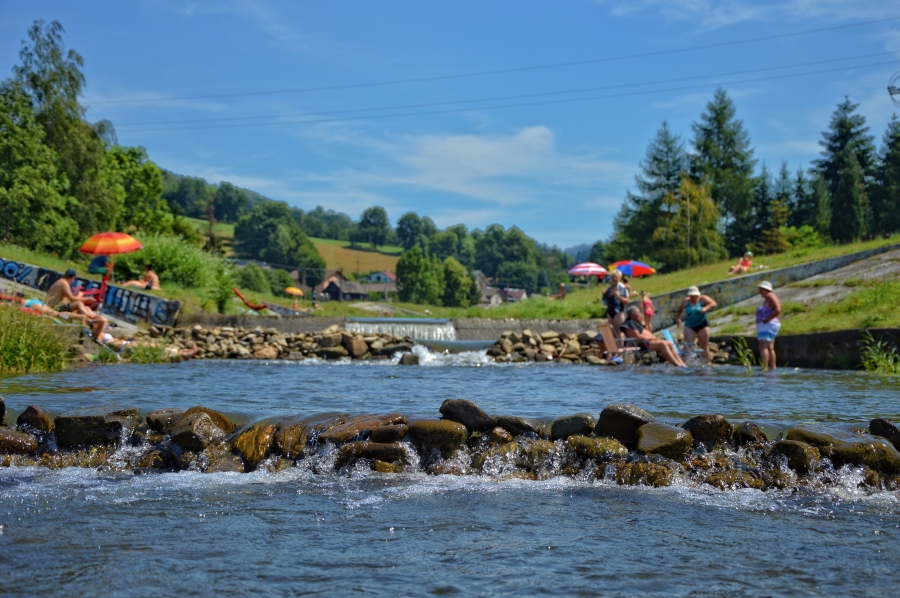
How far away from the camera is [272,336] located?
74.5 ft

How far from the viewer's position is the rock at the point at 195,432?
24.1 feet

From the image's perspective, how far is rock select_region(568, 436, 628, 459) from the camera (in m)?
6.94

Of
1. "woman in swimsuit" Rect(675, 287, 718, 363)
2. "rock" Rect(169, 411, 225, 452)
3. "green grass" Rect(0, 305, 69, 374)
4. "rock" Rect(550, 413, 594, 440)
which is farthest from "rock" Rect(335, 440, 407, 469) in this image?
"woman in swimsuit" Rect(675, 287, 718, 363)

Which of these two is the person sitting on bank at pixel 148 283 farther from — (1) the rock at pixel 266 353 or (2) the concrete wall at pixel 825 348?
(2) the concrete wall at pixel 825 348

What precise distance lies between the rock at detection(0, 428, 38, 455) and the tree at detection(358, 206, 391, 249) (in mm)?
179828

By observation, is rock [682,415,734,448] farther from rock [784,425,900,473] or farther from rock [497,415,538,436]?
rock [497,415,538,436]

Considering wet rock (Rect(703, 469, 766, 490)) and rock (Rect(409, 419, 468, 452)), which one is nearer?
wet rock (Rect(703, 469, 766, 490))

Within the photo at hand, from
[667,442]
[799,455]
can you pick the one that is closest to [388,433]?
[667,442]

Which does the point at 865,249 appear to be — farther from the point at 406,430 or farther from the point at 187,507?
the point at 187,507

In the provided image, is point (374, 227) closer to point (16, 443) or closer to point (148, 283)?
point (148, 283)

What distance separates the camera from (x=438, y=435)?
728 centimetres

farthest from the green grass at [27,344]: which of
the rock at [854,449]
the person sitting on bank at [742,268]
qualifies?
the person sitting on bank at [742,268]

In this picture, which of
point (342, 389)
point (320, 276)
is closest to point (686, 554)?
point (342, 389)

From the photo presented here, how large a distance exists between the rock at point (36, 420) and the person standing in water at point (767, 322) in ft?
39.8
